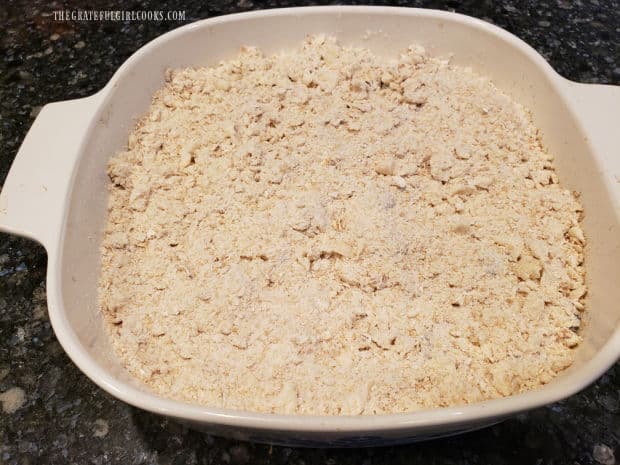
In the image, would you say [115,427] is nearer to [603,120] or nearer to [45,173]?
[45,173]

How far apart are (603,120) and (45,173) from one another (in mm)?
705

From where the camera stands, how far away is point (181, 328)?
56 cm

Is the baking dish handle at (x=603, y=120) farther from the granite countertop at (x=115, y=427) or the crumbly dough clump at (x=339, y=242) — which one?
the granite countertop at (x=115, y=427)

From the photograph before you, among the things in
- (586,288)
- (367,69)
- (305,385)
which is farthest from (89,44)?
(586,288)

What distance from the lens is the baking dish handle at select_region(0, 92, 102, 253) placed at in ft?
1.87

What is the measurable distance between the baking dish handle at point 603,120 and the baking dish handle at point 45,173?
0.65 m

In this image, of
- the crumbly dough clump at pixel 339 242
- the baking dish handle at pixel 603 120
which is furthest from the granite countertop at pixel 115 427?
the baking dish handle at pixel 603 120

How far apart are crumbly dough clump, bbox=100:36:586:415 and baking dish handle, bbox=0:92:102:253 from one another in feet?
0.24

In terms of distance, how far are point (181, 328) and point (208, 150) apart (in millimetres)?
270

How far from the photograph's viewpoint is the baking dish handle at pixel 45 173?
57cm

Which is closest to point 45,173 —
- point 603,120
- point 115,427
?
point 115,427

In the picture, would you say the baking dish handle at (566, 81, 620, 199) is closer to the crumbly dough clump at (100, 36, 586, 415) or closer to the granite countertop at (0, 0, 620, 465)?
the crumbly dough clump at (100, 36, 586, 415)

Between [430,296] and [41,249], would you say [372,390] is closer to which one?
[430,296]

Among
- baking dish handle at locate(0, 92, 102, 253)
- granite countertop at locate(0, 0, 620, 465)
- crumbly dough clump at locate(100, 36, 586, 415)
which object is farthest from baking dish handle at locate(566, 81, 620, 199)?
baking dish handle at locate(0, 92, 102, 253)
